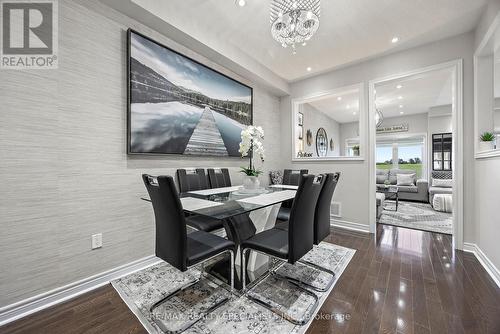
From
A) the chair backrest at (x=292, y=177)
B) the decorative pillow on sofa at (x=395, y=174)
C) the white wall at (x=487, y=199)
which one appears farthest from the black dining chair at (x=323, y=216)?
the decorative pillow on sofa at (x=395, y=174)

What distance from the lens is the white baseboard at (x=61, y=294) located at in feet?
4.70

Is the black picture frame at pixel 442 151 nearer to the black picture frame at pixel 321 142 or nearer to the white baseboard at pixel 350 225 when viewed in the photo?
the black picture frame at pixel 321 142

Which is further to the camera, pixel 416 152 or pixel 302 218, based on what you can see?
pixel 416 152

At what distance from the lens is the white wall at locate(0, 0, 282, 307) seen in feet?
4.80

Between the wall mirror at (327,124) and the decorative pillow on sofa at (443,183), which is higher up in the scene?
the wall mirror at (327,124)

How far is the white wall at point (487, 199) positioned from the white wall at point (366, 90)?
0.52 ft

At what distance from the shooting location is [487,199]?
211cm

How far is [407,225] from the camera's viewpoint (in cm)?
360

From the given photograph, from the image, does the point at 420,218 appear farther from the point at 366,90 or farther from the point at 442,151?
the point at 442,151

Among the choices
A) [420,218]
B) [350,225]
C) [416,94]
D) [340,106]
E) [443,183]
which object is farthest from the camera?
[340,106]

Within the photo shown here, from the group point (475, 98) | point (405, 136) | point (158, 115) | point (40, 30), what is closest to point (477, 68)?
point (475, 98)

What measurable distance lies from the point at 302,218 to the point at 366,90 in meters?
2.90

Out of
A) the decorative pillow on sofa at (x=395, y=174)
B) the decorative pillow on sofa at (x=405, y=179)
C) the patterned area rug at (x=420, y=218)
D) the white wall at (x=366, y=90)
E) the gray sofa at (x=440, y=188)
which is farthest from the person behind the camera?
the decorative pillow on sofa at (x=395, y=174)

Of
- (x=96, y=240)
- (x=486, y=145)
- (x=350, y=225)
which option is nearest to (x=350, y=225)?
(x=350, y=225)
